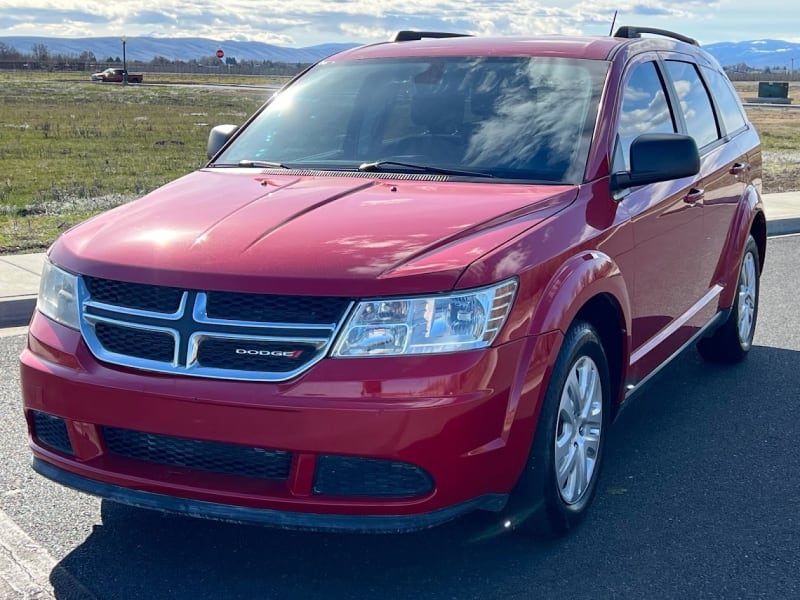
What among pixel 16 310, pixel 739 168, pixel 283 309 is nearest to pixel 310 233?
pixel 283 309

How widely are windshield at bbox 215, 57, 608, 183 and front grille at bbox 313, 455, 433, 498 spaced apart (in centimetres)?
148

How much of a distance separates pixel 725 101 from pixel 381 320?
3891 mm

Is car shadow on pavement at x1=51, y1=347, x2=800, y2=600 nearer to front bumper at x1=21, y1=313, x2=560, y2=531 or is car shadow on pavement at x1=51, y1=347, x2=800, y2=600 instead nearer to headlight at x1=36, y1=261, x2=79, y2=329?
front bumper at x1=21, y1=313, x2=560, y2=531

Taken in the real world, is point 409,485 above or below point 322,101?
below

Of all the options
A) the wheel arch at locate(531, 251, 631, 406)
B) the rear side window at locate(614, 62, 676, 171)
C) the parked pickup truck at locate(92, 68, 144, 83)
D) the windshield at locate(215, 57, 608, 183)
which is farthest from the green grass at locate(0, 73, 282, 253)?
the parked pickup truck at locate(92, 68, 144, 83)

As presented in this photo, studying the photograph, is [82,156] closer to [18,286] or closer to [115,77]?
[18,286]

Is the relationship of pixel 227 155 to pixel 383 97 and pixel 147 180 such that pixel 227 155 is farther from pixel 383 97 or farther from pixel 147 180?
pixel 147 180

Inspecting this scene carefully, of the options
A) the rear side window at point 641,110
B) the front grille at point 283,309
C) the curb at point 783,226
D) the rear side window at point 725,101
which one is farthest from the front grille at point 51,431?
the curb at point 783,226

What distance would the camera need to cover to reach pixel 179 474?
3279 mm

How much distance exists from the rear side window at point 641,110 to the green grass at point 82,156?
640 centimetres

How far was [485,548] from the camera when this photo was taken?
377cm

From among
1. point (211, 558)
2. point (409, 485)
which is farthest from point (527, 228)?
point (211, 558)

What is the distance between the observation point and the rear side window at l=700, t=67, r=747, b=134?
603 cm

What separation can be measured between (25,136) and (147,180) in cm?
1044
